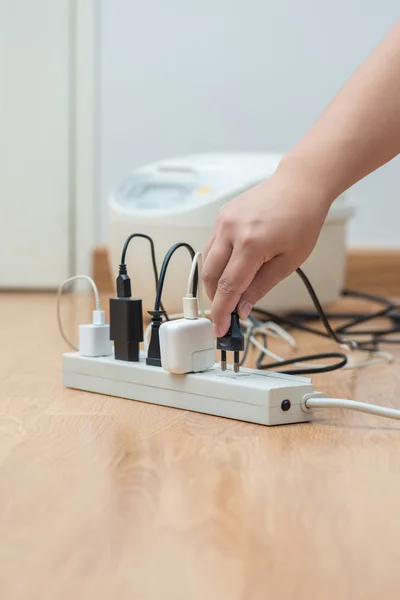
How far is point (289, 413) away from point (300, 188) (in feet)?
0.55

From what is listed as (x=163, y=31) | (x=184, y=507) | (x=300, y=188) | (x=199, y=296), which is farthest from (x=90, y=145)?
(x=184, y=507)

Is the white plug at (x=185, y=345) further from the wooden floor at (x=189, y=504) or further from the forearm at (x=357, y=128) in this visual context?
the forearm at (x=357, y=128)

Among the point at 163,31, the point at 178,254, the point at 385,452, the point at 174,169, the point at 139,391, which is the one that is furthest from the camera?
the point at 163,31

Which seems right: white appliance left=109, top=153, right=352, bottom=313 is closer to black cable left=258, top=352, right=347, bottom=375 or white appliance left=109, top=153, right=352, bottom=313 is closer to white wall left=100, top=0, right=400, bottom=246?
black cable left=258, top=352, right=347, bottom=375

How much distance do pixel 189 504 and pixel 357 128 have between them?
0.99 ft

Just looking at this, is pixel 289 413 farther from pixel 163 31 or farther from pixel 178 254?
pixel 163 31

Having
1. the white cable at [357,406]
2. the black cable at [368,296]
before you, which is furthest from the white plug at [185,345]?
the black cable at [368,296]

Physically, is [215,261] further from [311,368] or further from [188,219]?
[188,219]

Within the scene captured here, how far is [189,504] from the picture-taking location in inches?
18.1

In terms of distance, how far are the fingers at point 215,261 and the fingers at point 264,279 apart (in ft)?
0.09

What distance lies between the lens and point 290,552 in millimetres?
389

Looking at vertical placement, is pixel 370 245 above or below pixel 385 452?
above

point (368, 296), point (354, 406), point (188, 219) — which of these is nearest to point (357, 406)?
point (354, 406)

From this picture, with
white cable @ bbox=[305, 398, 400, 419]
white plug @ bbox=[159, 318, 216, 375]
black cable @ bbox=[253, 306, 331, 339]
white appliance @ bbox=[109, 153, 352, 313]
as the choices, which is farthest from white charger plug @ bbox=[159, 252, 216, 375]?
white appliance @ bbox=[109, 153, 352, 313]
